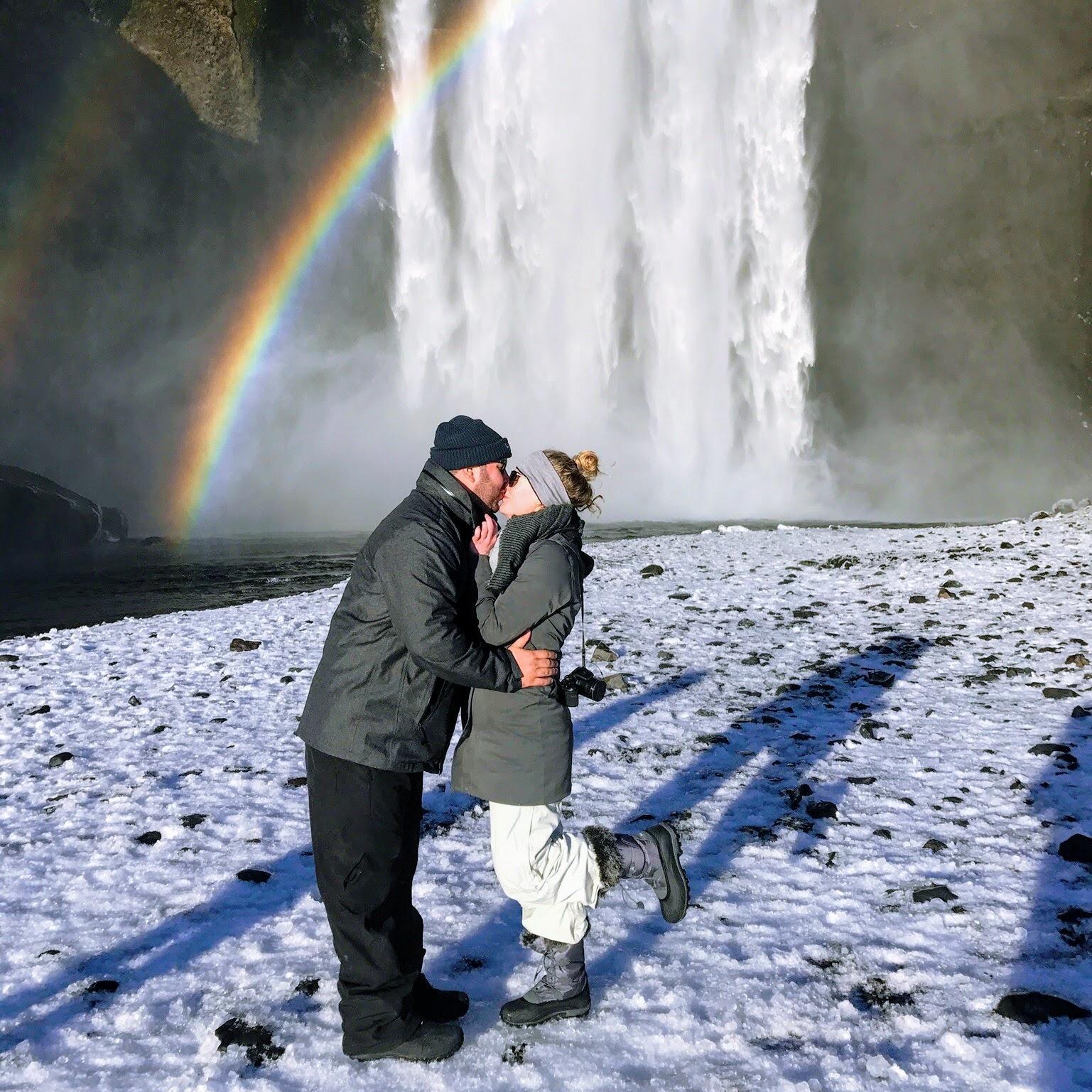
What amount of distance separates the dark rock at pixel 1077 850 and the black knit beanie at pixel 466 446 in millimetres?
4094

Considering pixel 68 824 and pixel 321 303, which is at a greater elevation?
pixel 321 303

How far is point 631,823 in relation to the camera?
5855 mm

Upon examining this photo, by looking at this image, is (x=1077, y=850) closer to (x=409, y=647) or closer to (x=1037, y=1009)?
(x=1037, y=1009)

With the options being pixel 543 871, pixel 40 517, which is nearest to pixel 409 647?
pixel 543 871

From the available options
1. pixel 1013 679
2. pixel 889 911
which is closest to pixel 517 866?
pixel 889 911

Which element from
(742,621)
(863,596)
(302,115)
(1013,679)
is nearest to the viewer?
(1013,679)

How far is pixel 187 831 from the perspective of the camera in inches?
228

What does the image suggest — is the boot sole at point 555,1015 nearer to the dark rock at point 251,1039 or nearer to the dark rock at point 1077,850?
the dark rock at point 251,1039

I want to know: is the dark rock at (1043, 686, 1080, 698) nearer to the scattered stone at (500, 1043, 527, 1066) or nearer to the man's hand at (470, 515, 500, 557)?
the scattered stone at (500, 1043, 527, 1066)

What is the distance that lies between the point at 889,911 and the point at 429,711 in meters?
2.80

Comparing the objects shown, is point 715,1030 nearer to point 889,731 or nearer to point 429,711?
point 429,711

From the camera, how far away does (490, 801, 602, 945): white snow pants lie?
11.9ft

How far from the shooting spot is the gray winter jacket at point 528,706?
3.56m

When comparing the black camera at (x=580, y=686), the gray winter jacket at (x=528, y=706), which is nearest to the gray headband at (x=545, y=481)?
the gray winter jacket at (x=528, y=706)
